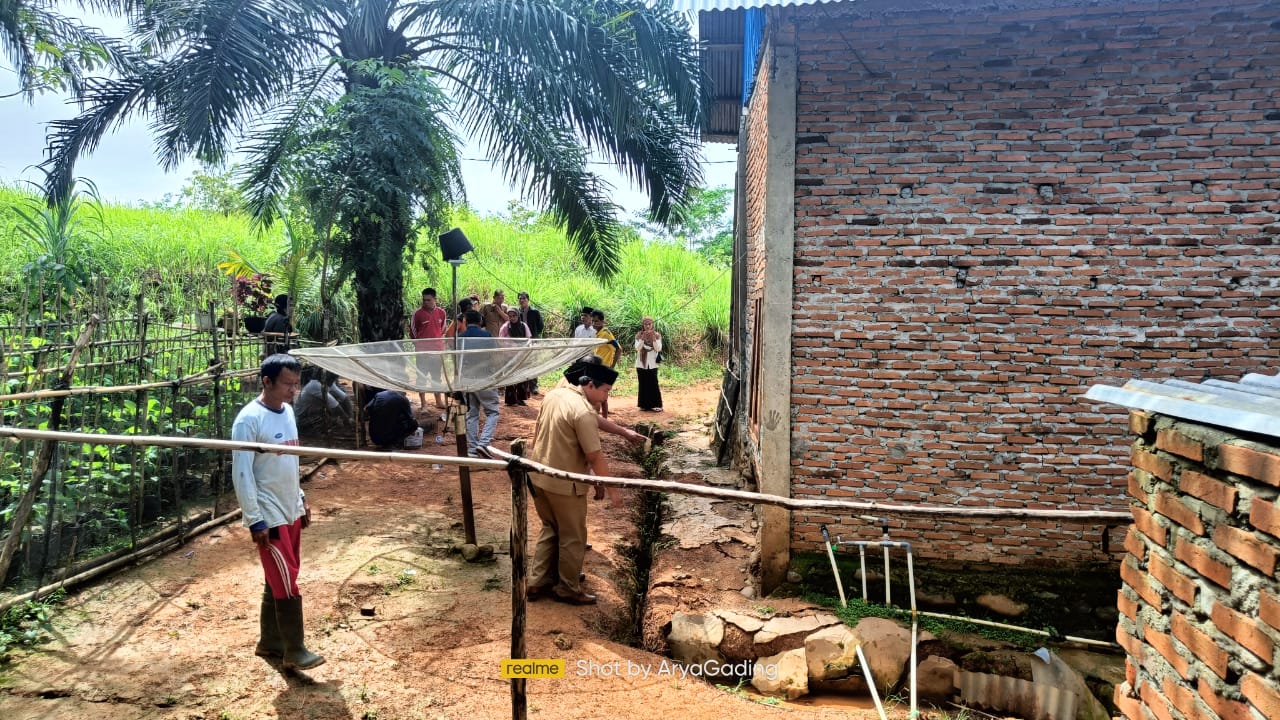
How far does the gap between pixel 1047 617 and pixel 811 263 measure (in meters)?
2.86

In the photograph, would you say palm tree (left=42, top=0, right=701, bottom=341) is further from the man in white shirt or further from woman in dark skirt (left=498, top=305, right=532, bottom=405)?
the man in white shirt

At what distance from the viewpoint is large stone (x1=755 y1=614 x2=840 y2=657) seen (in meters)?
4.84

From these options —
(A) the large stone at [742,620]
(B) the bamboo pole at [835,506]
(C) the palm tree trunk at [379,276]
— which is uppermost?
(C) the palm tree trunk at [379,276]

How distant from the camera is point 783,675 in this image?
4625 millimetres

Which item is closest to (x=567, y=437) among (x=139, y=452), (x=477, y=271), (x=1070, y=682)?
(x=139, y=452)

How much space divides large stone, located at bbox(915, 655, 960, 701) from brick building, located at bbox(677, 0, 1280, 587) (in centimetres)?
77

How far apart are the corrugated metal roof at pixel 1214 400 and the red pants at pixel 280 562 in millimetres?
3534

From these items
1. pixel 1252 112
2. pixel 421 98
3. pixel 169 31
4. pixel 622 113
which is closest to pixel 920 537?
pixel 1252 112

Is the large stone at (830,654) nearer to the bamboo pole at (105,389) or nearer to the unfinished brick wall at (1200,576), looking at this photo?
the unfinished brick wall at (1200,576)

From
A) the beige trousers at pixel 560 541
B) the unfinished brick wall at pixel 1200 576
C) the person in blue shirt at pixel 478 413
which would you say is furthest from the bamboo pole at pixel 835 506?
the person in blue shirt at pixel 478 413

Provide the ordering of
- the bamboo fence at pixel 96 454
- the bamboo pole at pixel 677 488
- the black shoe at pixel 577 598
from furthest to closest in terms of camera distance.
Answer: the black shoe at pixel 577 598 → the bamboo fence at pixel 96 454 → the bamboo pole at pixel 677 488

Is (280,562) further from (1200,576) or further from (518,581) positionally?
(1200,576)

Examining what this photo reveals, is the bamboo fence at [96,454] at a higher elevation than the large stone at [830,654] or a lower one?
higher

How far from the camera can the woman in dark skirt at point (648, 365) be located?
36.7 feet
